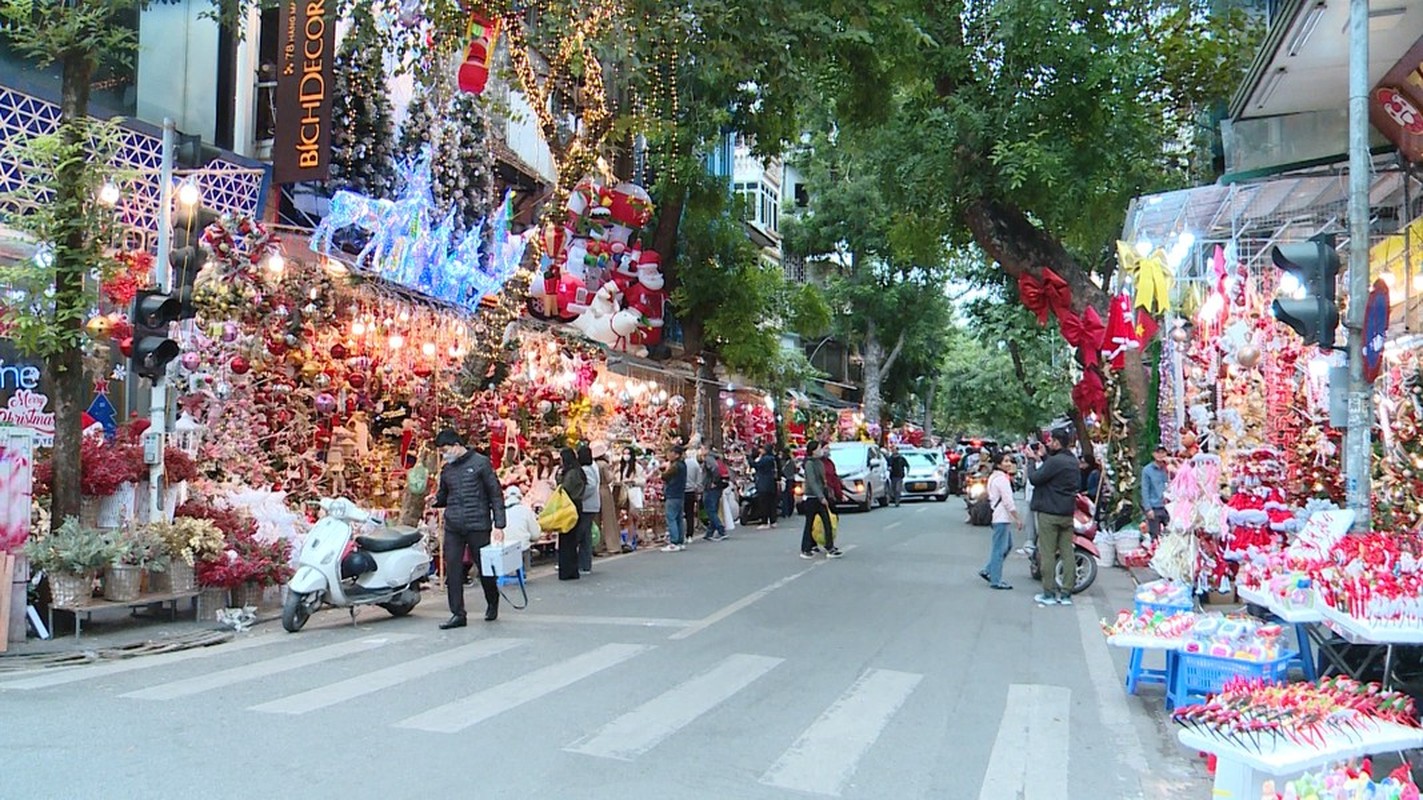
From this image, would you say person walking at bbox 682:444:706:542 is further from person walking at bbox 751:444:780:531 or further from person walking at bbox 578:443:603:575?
person walking at bbox 578:443:603:575

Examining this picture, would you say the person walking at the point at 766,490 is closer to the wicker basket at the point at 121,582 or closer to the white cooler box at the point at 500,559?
the white cooler box at the point at 500,559

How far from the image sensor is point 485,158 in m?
19.3

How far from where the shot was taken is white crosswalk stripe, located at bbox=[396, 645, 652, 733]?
6.54 meters

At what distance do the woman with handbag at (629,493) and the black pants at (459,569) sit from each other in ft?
26.1

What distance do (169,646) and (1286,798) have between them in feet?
27.6

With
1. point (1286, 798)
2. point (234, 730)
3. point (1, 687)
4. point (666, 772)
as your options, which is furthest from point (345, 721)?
point (1286, 798)

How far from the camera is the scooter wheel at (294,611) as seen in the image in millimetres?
9797

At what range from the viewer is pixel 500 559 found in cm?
1065

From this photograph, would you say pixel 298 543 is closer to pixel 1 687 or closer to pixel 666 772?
pixel 1 687

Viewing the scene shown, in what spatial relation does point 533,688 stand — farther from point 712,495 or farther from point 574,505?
point 712,495

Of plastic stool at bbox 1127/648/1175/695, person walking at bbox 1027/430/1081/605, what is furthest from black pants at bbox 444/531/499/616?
person walking at bbox 1027/430/1081/605

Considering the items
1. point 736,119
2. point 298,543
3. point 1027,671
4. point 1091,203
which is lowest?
point 1027,671

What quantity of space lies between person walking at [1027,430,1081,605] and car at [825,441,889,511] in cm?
1553

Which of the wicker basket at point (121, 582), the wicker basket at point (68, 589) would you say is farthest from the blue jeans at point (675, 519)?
the wicker basket at point (68, 589)
